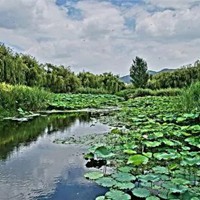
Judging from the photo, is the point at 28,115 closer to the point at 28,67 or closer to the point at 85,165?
the point at 85,165

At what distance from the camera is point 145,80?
105 ft

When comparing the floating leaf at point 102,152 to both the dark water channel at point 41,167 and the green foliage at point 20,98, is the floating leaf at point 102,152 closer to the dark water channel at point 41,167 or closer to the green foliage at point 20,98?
the dark water channel at point 41,167

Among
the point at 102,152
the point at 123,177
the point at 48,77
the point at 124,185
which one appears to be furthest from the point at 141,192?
the point at 48,77

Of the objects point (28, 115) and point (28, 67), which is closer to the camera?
point (28, 115)

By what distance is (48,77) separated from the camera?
26.8 metres

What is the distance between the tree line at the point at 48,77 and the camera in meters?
19.0

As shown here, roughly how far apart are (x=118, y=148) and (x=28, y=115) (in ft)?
24.6

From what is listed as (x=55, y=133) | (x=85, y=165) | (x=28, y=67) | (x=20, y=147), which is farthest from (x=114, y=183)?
(x=28, y=67)

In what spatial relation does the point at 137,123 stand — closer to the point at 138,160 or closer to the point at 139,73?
the point at 138,160

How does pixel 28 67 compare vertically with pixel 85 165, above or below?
above

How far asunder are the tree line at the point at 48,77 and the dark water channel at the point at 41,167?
9.92 m

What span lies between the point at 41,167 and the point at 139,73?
90.2 feet

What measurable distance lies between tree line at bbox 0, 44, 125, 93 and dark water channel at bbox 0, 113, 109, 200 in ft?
32.5

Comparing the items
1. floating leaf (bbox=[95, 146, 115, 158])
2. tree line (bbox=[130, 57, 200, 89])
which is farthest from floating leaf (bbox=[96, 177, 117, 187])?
tree line (bbox=[130, 57, 200, 89])
